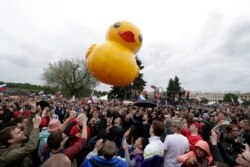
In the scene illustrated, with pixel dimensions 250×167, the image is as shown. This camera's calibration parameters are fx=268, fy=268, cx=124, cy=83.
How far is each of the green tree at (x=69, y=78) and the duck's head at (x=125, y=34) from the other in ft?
171

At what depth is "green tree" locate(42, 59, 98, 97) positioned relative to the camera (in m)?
60.1

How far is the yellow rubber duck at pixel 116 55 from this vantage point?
7.05 metres

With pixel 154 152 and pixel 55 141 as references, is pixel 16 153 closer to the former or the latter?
pixel 55 141

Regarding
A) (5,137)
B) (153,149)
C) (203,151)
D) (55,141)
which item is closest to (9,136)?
(5,137)

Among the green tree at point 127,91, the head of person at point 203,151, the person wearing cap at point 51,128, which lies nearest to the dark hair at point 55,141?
the person wearing cap at point 51,128

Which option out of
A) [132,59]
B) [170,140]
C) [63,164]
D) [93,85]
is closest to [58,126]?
[170,140]

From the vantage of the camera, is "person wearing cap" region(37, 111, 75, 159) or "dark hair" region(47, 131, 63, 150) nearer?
"dark hair" region(47, 131, 63, 150)

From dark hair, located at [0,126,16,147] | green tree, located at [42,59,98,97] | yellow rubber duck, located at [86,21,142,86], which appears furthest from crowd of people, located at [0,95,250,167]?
green tree, located at [42,59,98,97]

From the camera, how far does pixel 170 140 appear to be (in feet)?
15.7

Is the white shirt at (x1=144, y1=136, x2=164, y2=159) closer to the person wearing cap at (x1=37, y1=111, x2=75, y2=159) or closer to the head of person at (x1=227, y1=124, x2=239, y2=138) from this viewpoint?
the person wearing cap at (x1=37, y1=111, x2=75, y2=159)

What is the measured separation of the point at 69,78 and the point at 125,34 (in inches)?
2203

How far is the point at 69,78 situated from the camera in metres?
61.8

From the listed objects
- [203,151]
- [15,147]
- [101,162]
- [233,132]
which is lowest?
[101,162]

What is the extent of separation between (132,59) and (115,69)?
728 mm
